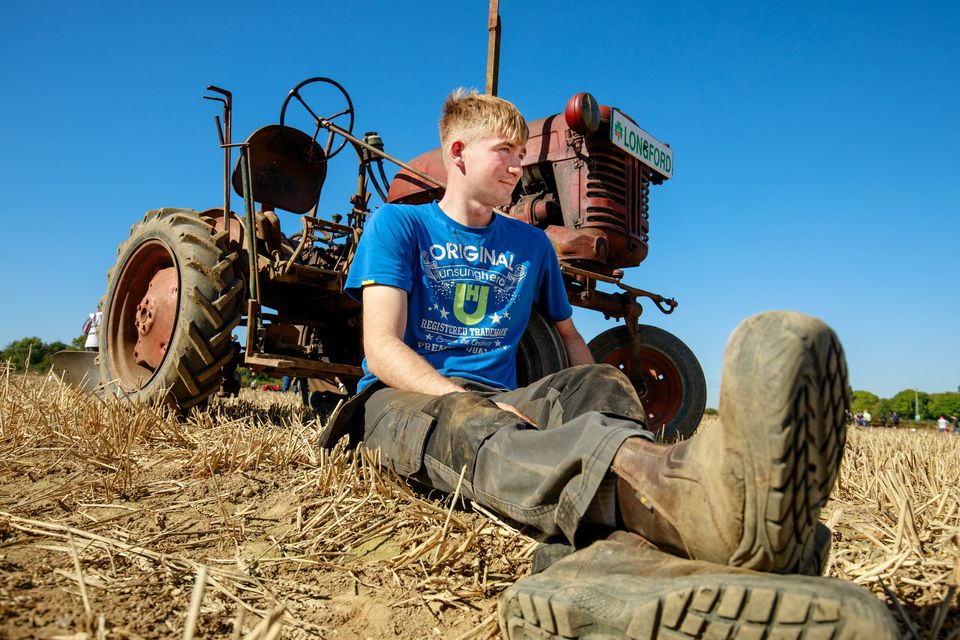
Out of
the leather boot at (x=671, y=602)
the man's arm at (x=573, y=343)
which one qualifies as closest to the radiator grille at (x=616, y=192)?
the man's arm at (x=573, y=343)

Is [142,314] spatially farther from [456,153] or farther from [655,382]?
[655,382]

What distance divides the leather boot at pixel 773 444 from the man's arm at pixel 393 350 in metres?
0.81

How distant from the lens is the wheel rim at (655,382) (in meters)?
4.11

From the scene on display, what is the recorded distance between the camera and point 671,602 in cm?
88

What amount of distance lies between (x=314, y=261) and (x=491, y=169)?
195 centimetres

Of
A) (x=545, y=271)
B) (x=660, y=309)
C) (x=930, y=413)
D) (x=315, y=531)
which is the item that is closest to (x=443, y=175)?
(x=660, y=309)

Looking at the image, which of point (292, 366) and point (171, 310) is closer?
point (292, 366)

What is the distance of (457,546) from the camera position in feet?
4.65

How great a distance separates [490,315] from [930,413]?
2889 inches

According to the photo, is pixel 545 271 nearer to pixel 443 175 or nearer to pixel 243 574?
pixel 243 574

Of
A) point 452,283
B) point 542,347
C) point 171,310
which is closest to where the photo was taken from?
point 452,283

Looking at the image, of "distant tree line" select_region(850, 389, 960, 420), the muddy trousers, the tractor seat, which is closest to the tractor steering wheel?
the tractor seat

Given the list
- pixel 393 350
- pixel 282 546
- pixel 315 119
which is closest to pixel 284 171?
pixel 315 119

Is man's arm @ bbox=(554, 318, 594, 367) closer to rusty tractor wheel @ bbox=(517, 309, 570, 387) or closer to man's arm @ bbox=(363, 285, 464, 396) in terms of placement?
rusty tractor wheel @ bbox=(517, 309, 570, 387)
